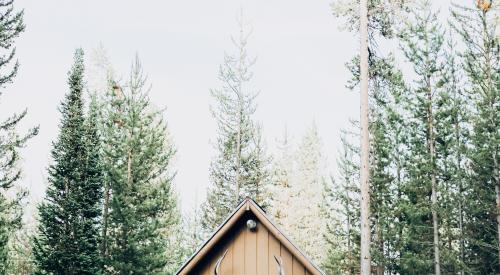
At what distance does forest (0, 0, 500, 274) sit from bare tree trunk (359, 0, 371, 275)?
2.92 meters

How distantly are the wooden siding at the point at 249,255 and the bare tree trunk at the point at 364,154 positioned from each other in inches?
132

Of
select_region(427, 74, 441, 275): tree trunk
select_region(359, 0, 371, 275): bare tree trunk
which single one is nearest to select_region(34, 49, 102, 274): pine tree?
select_region(359, 0, 371, 275): bare tree trunk

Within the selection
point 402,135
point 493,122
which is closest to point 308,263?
point 493,122

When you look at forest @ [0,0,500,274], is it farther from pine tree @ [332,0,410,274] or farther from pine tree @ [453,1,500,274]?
pine tree @ [332,0,410,274]

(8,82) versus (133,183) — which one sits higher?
(8,82)

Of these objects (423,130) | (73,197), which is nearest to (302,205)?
(423,130)

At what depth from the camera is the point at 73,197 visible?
23.2m

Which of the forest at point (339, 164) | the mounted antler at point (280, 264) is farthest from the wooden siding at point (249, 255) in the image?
the forest at point (339, 164)

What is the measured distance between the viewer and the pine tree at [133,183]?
79.3ft

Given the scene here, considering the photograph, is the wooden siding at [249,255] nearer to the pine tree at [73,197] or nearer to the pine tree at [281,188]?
the pine tree at [73,197]

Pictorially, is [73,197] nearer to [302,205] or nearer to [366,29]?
[366,29]

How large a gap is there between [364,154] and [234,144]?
16944 mm

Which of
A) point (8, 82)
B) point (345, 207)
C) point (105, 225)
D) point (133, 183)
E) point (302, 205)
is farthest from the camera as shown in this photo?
point (302, 205)

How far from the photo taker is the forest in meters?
22.8
